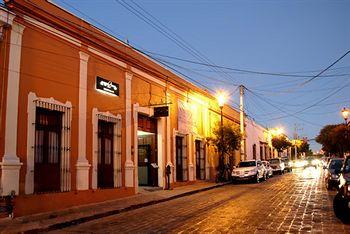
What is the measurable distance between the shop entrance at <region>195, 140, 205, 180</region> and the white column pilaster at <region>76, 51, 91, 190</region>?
43.8ft

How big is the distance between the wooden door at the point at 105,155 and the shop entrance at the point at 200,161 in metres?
11.1

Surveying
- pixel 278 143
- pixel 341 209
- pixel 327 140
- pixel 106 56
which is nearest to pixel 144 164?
pixel 106 56

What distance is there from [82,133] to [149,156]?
732 centimetres

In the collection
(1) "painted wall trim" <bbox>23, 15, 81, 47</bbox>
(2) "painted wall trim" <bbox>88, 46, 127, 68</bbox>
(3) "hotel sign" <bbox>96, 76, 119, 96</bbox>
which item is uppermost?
(1) "painted wall trim" <bbox>23, 15, 81, 47</bbox>

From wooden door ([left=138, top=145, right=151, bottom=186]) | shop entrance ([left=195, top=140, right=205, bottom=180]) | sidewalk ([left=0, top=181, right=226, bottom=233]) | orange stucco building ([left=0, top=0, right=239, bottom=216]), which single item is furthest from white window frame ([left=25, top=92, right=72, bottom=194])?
shop entrance ([left=195, top=140, right=205, bottom=180])

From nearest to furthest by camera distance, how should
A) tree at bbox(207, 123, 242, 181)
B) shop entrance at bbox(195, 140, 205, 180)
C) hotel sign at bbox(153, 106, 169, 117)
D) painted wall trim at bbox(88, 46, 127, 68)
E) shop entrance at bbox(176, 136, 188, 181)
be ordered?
painted wall trim at bbox(88, 46, 127, 68)
hotel sign at bbox(153, 106, 169, 117)
shop entrance at bbox(176, 136, 188, 181)
shop entrance at bbox(195, 140, 205, 180)
tree at bbox(207, 123, 242, 181)

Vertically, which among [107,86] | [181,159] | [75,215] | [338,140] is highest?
[107,86]

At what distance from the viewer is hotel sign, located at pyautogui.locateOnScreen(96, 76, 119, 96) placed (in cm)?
1666

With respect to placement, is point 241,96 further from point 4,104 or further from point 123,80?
point 4,104

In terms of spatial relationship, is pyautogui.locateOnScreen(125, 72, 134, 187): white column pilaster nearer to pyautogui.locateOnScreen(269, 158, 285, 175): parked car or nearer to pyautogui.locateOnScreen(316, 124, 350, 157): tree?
pyautogui.locateOnScreen(269, 158, 285, 175): parked car

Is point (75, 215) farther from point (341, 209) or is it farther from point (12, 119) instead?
point (341, 209)

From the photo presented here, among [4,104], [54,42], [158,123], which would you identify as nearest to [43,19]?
[54,42]

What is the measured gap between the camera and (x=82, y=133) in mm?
15445

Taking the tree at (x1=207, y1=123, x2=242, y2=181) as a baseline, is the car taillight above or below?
below
